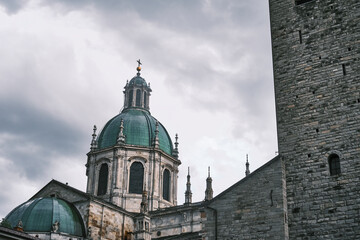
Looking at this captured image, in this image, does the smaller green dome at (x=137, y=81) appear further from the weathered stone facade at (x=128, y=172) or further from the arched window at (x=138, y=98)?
the weathered stone facade at (x=128, y=172)

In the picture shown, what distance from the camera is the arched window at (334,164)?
1725 centimetres

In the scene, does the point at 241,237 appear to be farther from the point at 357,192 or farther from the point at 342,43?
the point at 342,43

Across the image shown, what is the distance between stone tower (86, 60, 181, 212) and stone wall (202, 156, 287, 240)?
69.7 ft

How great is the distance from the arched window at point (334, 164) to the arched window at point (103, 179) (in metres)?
27.4

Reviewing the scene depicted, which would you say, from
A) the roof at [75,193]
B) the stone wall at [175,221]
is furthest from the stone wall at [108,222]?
the stone wall at [175,221]

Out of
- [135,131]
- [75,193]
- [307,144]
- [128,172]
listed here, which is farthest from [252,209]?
[135,131]

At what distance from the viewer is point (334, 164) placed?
17391mm

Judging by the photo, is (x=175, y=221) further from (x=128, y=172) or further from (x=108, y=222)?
(x=128, y=172)

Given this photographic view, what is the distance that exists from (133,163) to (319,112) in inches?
1036

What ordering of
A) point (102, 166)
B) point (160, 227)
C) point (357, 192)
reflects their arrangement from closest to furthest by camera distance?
point (357, 192) → point (160, 227) → point (102, 166)

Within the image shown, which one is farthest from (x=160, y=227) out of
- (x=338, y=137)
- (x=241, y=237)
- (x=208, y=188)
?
(x=338, y=137)

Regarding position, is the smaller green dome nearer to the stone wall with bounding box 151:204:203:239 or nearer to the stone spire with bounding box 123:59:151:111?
the stone spire with bounding box 123:59:151:111

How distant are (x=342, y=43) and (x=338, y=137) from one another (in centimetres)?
386

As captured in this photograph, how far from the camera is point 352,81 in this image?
18.0 m
